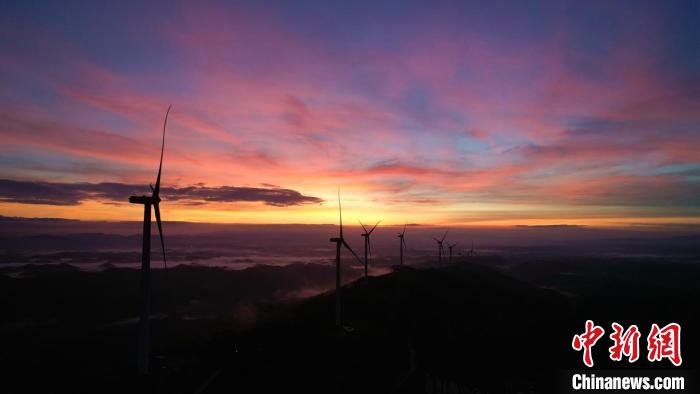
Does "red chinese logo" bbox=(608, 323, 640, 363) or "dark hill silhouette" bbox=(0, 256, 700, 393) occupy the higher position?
"red chinese logo" bbox=(608, 323, 640, 363)

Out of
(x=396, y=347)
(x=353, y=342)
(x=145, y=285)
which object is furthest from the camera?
(x=396, y=347)

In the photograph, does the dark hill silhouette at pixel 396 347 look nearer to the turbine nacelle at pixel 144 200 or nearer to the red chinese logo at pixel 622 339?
the red chinese logo at pixel 622 339

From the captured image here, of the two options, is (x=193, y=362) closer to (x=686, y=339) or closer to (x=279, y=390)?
(x=279, y=390)

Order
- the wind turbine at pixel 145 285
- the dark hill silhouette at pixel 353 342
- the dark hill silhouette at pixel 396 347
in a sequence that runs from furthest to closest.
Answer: the dark hill silhouette at pixel 353 342
the dark hill silhouette at pixel 396 347
the wind turbine at pixel 145 285

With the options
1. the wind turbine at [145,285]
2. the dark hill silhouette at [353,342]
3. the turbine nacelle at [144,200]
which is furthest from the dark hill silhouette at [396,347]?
the turbine nacelle at [144,200]

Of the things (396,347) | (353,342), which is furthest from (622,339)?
(353,342)

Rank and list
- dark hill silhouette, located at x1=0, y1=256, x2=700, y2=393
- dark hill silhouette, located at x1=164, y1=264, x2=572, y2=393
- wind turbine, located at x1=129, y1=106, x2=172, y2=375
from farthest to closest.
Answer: dark hill silhouette, located at x1=0, y1=256, x2=700, y2=393, dark hill silhouette, located at x1=164, y1=264, x2=572, y2=393, wind turbine, located at x1=129, y1=106, x2=172, y2=375

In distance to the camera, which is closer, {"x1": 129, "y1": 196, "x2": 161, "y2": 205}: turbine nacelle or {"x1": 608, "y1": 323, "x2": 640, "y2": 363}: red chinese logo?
{"x1": 608, "y1": 323, "x2": 640, "y2": 363}: red chinese logo

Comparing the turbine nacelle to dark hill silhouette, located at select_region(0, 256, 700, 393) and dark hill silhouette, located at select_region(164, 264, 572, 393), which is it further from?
dark hill silhouette, located at select_region(164, 264, 572, 393)

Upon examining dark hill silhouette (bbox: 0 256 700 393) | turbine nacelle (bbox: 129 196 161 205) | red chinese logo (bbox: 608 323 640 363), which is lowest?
dark hill silhouette (bbox: 0 256 700 393)

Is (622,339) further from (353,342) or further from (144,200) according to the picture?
(144,200)

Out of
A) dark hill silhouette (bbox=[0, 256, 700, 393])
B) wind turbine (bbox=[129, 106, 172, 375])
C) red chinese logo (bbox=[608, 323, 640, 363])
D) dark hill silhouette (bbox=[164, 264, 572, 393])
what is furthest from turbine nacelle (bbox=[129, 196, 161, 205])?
red chinese logo (bbox=[608, 323, 640, 363])
